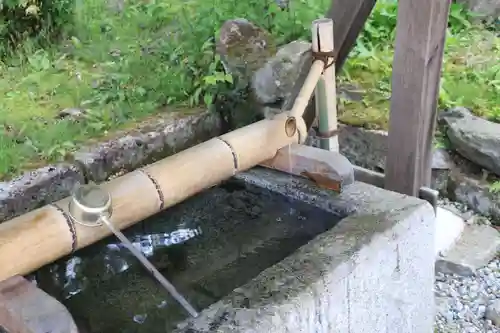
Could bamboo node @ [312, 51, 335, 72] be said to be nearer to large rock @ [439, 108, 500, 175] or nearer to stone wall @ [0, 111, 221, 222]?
stone wall @ [0, 111, 221, 222]

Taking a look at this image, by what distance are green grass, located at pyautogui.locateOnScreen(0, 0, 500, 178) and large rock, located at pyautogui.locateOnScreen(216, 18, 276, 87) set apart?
96 mm

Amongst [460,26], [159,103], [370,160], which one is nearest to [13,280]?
[159,103]

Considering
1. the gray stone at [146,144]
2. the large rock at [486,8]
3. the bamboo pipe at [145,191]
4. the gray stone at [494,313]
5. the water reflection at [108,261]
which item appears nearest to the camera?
the bamboo pipe at [145,191]

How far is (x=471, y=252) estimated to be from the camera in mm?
3439

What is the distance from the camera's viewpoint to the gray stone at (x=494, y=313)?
3.00 metres

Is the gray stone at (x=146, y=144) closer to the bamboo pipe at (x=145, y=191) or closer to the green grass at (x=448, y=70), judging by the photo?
the bamboo pipe at (x=145, y=191)

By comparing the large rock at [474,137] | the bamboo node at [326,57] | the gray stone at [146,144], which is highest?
the bamboo node at [326,57]

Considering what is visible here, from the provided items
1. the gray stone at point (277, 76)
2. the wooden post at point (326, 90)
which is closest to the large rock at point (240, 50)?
the gray stone at point (277, 76)

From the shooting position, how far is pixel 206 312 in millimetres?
1985

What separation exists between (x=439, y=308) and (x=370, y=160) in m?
1.07

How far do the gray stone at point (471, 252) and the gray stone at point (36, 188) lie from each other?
1.96 metres

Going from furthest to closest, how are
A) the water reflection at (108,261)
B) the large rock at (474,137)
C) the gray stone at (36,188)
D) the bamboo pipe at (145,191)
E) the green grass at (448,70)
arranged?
the green grass at (448,70) < the large rock at (474,137) < the gray stone at (36,188) < the water reflection at (108,261) < the bamboo pipe at (145,191)

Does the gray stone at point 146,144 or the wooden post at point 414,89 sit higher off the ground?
the wooden post at point 414,89

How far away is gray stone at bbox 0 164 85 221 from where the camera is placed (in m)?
2.89
